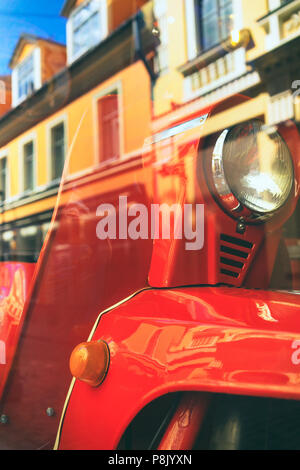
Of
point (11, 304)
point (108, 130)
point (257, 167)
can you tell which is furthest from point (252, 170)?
point (11, 304)

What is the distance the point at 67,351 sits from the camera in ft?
3.11

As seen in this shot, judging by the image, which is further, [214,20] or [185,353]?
[214,20]

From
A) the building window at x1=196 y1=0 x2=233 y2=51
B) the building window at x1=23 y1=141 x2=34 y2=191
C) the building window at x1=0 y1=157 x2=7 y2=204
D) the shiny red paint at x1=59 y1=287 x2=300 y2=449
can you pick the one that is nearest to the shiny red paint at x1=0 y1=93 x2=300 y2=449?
the shiny red paint at x1=59 y1=287 x2=300 y2=449

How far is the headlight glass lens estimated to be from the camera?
92 cm

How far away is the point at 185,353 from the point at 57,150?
0.58 m

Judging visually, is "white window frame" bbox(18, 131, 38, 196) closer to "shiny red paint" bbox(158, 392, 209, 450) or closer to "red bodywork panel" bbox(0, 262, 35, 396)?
"red bodywork panel" bbox(0, 262, 35, 396)

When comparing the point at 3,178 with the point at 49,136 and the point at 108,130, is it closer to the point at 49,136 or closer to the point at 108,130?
the point at 49,136

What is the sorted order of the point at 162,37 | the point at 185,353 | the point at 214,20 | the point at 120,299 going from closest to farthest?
1. the point at 185,353
2. the point at 120,299
3. the point at 162,37
4. the point at 214,20

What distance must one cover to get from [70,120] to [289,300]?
0.65 meters

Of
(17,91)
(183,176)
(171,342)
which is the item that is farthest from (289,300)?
(17,91)

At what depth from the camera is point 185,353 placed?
0.74 meters

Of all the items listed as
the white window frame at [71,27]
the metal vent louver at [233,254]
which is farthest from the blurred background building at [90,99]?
the metal vent louver at [233,254]
